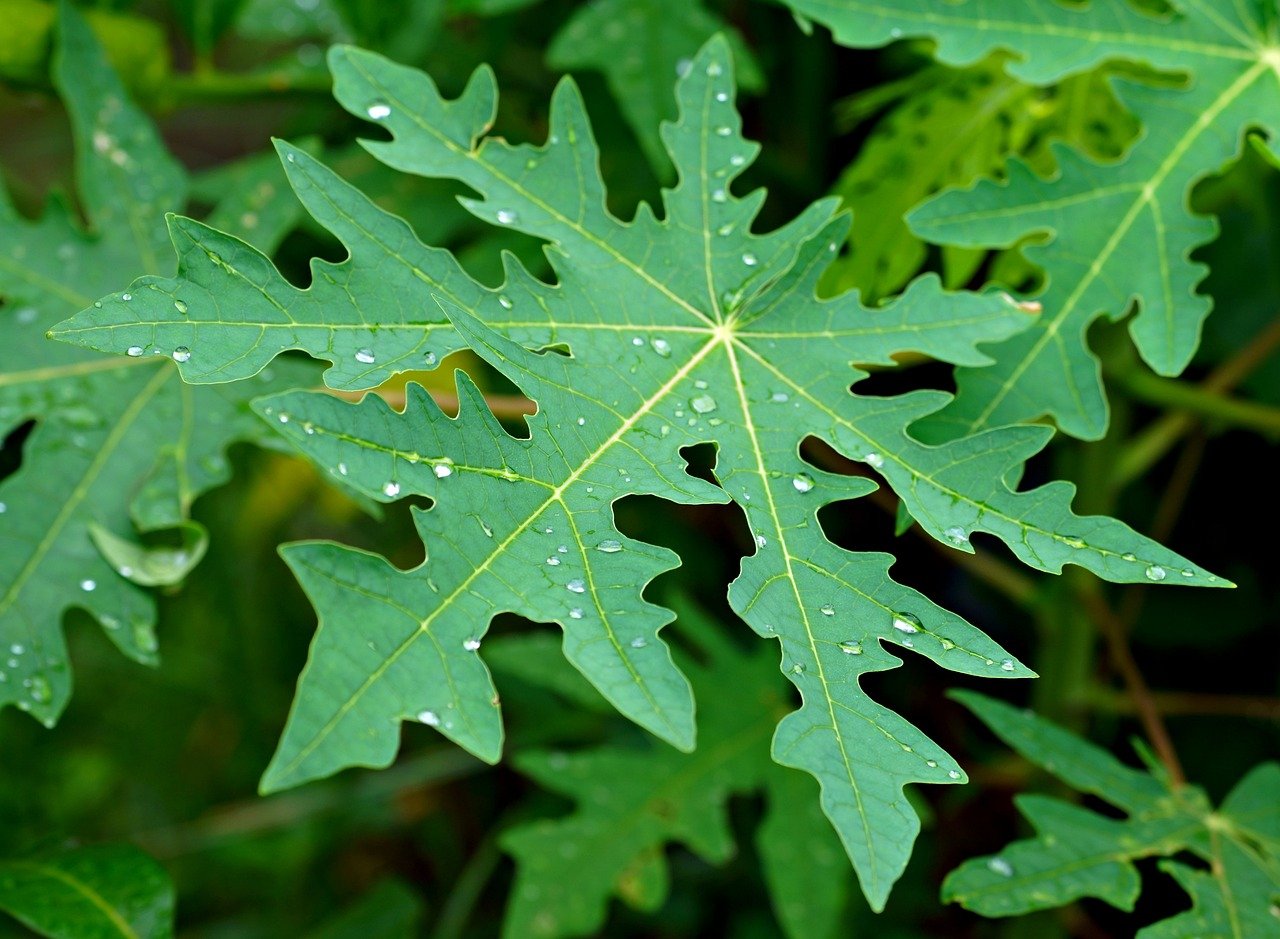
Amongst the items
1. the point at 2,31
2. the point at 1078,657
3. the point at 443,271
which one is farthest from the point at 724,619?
the point at 2,31

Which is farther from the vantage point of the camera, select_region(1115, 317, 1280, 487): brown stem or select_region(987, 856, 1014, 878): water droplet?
select_region(1115, 317, 1280, 487): brown stem

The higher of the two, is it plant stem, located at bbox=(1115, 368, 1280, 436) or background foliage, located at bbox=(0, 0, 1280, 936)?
plant stem, located at bbox=(1115, 368, 1280, 436)

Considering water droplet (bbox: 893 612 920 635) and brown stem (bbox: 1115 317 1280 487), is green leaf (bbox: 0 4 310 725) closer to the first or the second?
water droplet (bbox: 893 612 920 635)

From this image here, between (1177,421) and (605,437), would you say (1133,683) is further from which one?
(605,437)

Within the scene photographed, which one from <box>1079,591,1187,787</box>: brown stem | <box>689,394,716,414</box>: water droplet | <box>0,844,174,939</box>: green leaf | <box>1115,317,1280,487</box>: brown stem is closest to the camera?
<box>689,394,716,414</box>: water droplet

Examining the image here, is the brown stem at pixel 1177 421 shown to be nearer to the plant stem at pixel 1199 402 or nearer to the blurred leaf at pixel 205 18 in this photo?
the plant stem at pixel 1199 402

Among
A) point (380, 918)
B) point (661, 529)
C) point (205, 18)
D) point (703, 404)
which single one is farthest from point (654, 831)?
point (205, 18)

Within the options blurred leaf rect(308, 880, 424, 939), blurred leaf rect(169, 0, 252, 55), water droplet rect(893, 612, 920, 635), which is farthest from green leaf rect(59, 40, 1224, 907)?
blurred leaf rect(308, 880, 424, 939)
